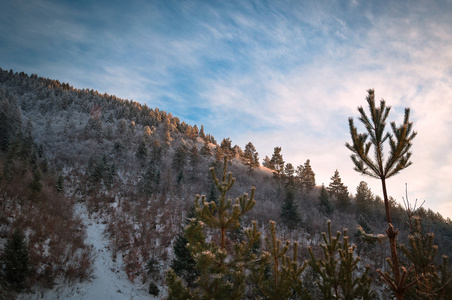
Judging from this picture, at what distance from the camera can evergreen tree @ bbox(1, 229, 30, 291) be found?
38.1 feet

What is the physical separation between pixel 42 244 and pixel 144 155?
3304 centimetres

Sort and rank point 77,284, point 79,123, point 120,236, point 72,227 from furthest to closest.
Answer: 1. point 79,123
2. point 120,236
3. point 72,227
4. point 77,284

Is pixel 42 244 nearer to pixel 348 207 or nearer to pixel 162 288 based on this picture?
pixel 162 288

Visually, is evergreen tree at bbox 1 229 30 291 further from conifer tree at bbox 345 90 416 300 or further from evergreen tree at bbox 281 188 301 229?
Result: evergreen tree at bbox 281 188 301 229

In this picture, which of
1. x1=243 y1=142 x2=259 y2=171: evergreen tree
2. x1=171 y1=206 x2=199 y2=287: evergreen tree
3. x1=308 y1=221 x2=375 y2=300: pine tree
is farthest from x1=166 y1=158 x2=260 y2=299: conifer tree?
x1=243 y1=142 x2=259 y2=171: evergreen tree

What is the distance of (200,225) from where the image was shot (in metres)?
5.44

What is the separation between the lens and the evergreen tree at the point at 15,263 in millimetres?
11625

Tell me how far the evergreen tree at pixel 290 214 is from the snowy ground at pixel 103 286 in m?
21.7

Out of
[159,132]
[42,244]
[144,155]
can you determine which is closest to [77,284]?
[42,244]

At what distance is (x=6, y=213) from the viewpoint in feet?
52.7

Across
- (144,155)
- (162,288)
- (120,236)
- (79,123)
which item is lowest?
(162,288)

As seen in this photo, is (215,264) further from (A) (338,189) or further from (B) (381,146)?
(A) (338,189)

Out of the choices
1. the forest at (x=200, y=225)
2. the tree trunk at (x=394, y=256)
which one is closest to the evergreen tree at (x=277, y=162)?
the forest at (x=200, y=225)

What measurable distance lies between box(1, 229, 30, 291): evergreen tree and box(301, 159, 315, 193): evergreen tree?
153ft
